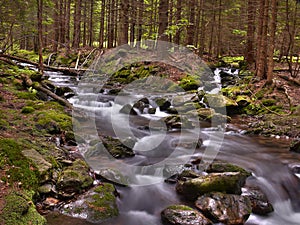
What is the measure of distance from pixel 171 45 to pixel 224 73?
4.38m

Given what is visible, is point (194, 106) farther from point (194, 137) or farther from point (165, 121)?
point (194, 137)

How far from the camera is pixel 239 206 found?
5305mm

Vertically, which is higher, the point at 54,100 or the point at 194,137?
the point at 54,100

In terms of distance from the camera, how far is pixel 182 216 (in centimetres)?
493

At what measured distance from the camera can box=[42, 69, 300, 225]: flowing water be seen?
214 inches

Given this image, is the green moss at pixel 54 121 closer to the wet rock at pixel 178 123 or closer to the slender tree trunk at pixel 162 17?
the wet rock at pixel 178 123

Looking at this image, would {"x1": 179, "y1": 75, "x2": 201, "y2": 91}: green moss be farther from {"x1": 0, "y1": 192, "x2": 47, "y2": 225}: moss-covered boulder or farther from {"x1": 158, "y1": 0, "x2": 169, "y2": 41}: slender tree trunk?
{"x1": 0, "y1": 192, "x2": 47, "y2": 225}: moss-covered boulder

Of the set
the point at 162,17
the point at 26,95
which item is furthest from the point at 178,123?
the point at 162,17

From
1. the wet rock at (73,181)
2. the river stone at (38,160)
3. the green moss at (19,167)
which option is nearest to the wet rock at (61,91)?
the river stone at (38,160)

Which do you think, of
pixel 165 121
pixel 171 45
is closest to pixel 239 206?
pixel 165 121

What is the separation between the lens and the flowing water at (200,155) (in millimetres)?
5434

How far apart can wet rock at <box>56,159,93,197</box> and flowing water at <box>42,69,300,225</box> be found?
611mm

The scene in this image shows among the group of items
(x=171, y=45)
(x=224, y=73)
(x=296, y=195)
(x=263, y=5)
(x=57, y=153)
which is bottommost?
(x=296, y=195)

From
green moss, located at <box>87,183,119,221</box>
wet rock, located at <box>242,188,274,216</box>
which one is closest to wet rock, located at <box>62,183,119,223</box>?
green moss, located at <box>87,183,119,221</box>
